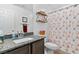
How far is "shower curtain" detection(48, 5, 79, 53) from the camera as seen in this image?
1131 millimetres

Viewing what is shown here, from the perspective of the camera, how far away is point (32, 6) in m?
1.11

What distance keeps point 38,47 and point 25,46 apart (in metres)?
0.17

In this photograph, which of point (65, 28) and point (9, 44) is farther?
point (65, 28)

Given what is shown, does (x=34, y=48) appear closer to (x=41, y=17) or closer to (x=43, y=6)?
(x=41, y=17)

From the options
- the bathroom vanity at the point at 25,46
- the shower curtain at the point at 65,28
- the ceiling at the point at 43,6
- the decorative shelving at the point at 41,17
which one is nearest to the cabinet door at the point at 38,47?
the bathroom vanity at the point at 25,46

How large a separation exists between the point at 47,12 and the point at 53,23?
15cm

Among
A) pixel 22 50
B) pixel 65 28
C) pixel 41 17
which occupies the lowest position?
pixel 22 50

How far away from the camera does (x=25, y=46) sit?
1.11 meters

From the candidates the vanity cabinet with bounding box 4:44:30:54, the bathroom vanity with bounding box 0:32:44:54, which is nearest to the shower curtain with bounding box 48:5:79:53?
the bathroom vanity with bounding box 0:32:44:54

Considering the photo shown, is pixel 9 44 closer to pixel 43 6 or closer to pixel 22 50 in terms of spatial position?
pixel 22 50

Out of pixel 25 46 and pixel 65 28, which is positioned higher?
pixel 65 28

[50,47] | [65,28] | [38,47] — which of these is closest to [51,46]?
[50,47]
